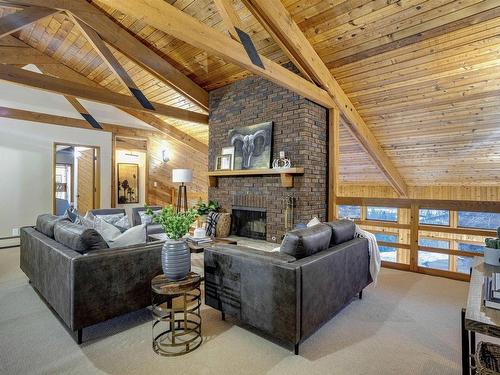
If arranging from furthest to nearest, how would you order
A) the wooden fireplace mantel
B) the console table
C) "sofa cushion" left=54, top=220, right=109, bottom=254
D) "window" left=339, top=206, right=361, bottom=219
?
"window" left=339, top=206, right=361, bottom=219 → the wooden fireplace mantel → "sofa cushion" left=54, top=220, right=109, bottom=254 → the console table

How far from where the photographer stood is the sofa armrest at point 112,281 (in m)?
2.18

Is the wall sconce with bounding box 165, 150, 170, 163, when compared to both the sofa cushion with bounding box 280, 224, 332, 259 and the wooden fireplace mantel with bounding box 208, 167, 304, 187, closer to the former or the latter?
the wooden fireplace mantel with bounding box 208, 167, 304, 187

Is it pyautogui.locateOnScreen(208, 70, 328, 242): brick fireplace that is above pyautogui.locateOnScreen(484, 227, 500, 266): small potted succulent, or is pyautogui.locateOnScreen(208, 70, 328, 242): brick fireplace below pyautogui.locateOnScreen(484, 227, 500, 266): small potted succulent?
above

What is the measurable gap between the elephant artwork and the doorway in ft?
12.4

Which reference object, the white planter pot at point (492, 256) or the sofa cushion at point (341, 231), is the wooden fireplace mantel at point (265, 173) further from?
the white planter pot at point (492, 256)

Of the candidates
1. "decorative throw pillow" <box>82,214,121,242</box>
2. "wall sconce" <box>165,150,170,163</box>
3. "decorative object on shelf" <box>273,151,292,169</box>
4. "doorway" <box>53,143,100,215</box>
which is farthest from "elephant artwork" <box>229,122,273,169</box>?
"doorway" <box>53,143,100,215</box>

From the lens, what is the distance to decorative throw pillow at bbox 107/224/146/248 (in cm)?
263

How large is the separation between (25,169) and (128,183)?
7.88 feet

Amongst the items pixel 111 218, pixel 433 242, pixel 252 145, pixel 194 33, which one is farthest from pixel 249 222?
pixel 433 242

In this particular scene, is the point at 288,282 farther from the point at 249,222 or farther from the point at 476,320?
the point at 249,222

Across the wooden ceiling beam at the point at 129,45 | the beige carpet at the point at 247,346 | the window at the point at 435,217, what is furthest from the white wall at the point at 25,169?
the window at the point at 435,217

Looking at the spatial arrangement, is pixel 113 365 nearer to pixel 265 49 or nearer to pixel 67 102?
pixel 265 49

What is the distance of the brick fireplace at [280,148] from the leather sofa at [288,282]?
1670 mm

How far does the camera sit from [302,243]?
2.19 m
